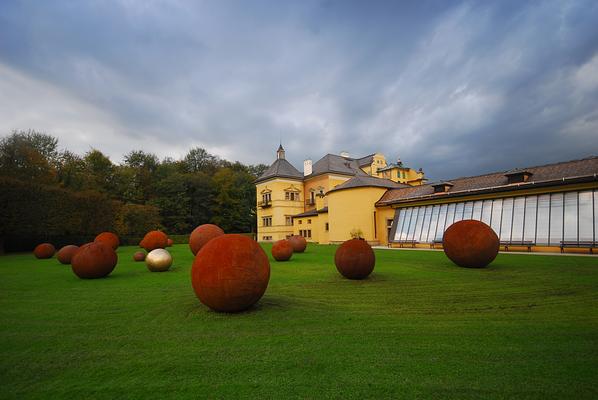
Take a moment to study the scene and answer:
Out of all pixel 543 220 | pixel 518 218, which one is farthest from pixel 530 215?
pixel 543 220

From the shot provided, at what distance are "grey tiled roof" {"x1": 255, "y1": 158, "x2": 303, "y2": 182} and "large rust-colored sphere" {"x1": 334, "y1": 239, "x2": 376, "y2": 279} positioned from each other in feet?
144

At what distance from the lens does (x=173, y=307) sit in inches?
353

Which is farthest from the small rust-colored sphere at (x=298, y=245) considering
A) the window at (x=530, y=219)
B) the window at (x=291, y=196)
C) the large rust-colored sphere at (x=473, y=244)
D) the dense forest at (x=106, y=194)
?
the window at (x=291, y=196)

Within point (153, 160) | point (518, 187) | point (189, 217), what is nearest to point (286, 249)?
point (518, 187)

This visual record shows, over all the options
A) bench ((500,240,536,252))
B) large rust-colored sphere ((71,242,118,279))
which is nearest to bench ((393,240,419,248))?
bench ((500,240,536,252))

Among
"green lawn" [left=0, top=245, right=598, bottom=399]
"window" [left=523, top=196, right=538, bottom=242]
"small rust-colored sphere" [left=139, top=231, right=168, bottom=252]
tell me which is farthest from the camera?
"small rust-colored sphere" [left=139, top=231, right=168, bottom=252]

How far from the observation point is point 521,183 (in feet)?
84.9

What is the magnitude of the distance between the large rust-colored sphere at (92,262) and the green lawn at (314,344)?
2.98m

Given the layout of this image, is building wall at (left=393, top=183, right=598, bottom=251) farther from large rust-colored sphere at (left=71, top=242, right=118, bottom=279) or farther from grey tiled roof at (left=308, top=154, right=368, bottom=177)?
large rust-colored sphere at (left=71, top=242, right=118, bottom=279)

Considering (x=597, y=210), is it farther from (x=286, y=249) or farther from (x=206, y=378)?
(x=206, y=378)

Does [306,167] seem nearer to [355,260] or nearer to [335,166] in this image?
[335,166]

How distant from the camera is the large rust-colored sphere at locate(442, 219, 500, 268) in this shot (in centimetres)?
1478

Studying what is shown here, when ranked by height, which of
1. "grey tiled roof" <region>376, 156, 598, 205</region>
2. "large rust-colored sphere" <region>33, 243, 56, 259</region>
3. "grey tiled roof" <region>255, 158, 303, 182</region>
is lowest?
"large rust-colored sphere" <region>33, 243, 56, 259</region>

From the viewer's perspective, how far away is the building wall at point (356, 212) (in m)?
37.5
